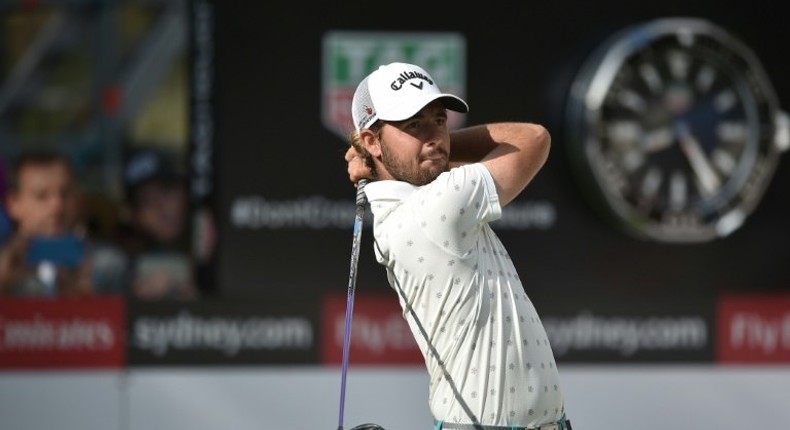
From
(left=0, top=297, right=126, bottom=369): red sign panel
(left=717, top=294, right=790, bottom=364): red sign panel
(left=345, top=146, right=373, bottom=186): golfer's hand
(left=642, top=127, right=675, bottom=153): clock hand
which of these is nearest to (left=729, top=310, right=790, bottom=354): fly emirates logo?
(left=717, top=294, right=790, bottom=364): red sign panel

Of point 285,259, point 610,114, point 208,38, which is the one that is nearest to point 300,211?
point 285,259

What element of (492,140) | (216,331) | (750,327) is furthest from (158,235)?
(492,140)

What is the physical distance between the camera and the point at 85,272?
6.78 meters

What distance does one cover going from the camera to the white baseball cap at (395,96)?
3834 millimetres

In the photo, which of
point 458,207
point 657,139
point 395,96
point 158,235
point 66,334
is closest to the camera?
point 458,207

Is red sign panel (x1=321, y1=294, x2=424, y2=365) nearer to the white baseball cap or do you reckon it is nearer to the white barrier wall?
the white barrier wall

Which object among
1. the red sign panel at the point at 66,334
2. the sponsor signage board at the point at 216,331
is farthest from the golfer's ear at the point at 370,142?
the red sign panel at the point at 66,334

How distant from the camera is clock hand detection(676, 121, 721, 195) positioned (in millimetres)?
6703

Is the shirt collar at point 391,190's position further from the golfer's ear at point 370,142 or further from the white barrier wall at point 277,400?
the white barrier wall at point 277,400

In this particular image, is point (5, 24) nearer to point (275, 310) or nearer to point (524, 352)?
point (275, 310)

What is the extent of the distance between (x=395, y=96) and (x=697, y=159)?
3.09 m

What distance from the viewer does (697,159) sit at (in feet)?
22.0

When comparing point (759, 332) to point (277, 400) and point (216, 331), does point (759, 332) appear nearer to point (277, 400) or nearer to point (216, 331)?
point (277, 400)

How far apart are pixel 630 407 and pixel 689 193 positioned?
2.83ft
